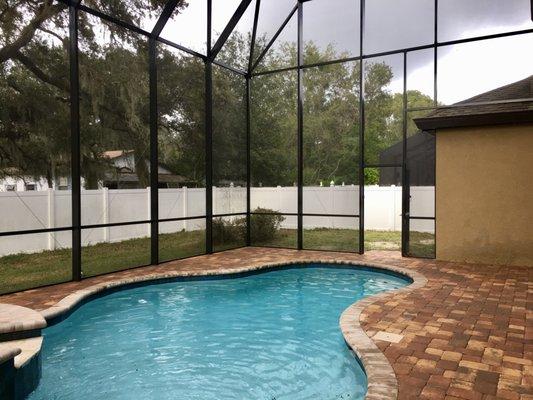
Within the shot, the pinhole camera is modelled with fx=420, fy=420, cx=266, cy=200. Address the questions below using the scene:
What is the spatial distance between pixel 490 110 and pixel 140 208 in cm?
640

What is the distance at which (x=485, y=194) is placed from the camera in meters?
7.34

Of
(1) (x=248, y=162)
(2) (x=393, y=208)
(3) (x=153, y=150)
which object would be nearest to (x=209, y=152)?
(1) (x=248, y=162)

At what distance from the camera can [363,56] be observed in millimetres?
8438

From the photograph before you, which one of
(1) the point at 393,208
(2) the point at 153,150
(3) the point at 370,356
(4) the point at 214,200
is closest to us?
(3) the point at 370,356

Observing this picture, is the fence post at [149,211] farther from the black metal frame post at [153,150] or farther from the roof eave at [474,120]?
the roof eave at [474,120]

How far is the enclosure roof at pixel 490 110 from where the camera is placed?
271 inches

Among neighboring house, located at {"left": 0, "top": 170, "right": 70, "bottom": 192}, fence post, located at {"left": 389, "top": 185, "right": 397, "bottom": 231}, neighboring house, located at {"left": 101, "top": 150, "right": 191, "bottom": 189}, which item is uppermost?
neighboring house, located at {"left": 101, "top": 150, "right": 191, "bottom": 189}

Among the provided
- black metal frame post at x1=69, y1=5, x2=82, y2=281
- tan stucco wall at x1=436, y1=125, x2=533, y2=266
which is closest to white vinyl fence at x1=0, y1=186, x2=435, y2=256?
tan stucco wall at x1=436, y1=125, x2=533, y2=266

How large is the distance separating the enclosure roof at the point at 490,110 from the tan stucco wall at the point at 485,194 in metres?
0.25

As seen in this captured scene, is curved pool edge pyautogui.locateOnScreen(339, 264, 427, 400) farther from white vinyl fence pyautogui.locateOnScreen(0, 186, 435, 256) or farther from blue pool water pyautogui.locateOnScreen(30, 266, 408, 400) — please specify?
white vinyl fence pyautogui.locateOnScreen(0, 186, 435, 256)

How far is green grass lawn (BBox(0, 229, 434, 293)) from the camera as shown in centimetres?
691

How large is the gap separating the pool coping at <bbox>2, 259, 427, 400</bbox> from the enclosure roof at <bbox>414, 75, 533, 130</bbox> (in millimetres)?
2712

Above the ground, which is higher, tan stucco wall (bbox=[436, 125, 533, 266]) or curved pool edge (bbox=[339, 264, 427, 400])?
tan stucco wall (bbox=[436, 125, 533, 266])

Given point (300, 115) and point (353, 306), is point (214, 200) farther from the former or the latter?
point (353, 306)
